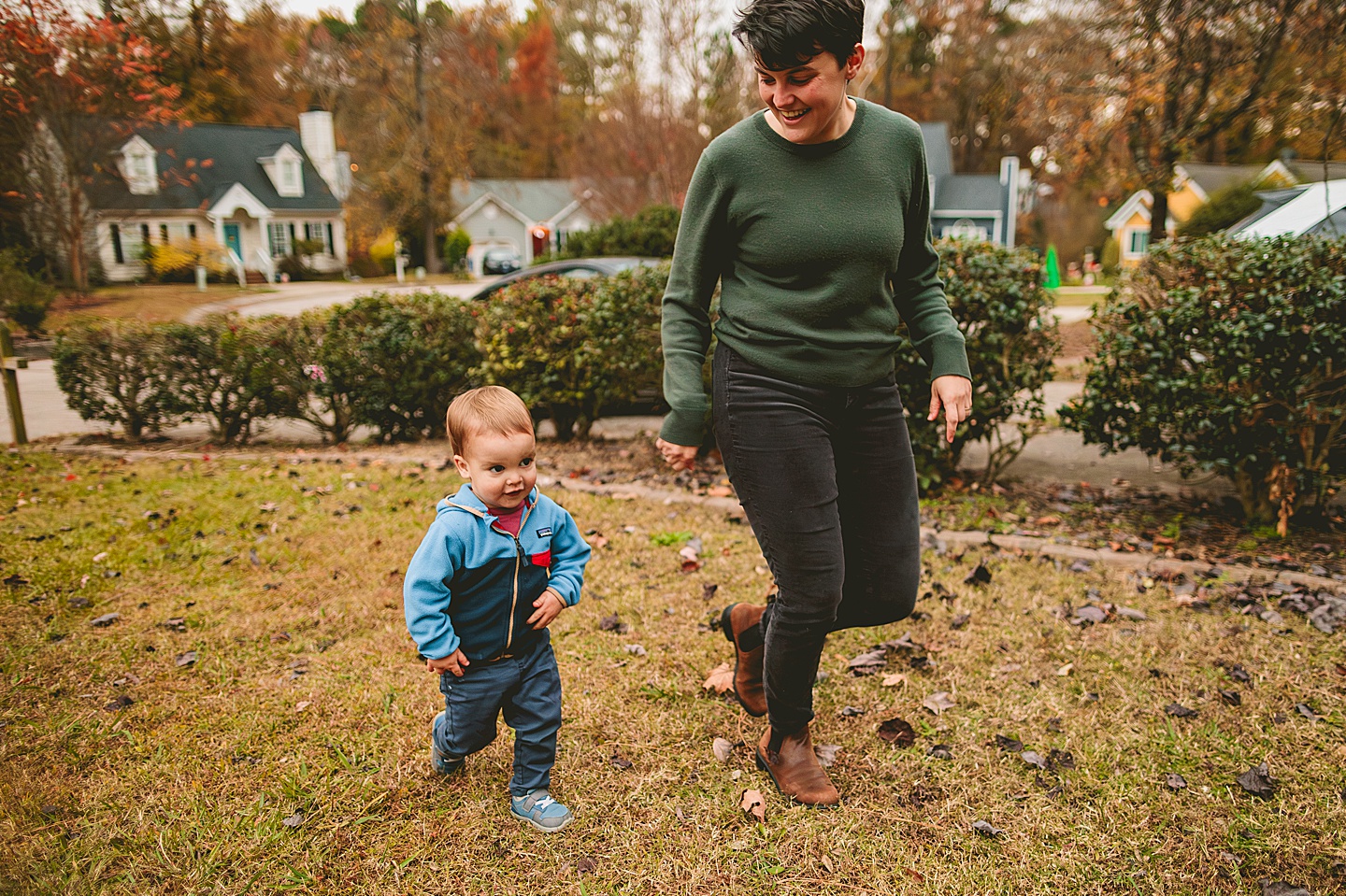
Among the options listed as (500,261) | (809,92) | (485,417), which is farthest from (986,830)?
(500,261)

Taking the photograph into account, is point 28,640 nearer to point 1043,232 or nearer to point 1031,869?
point 1031,869

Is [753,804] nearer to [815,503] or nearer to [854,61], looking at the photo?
[815,503]

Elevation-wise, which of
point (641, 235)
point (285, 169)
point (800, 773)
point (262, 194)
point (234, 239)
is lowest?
point (800, 773)

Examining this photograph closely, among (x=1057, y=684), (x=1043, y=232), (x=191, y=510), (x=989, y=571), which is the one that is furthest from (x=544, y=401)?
(x=1043, y=232)

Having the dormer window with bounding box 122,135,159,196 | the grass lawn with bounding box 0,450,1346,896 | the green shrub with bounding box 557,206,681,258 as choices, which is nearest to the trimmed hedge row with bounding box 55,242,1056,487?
the grass lawn with bounding box 0,450,1346,896

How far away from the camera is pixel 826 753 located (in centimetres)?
282

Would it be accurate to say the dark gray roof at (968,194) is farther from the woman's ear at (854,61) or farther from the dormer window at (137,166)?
the woman's ear at (854,61)

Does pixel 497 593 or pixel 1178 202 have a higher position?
pixel 1178 202

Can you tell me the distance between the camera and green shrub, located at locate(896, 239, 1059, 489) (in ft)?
17.0

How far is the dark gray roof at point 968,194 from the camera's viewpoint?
41312mm

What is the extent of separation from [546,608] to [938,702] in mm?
1632

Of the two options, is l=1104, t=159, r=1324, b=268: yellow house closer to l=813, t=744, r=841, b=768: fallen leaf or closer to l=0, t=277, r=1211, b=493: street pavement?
l=0, t=277, r=1211, b=493: street pavement

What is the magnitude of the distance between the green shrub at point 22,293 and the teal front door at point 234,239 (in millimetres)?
29633

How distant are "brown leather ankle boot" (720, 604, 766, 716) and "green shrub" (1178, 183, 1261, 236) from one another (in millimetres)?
25512
